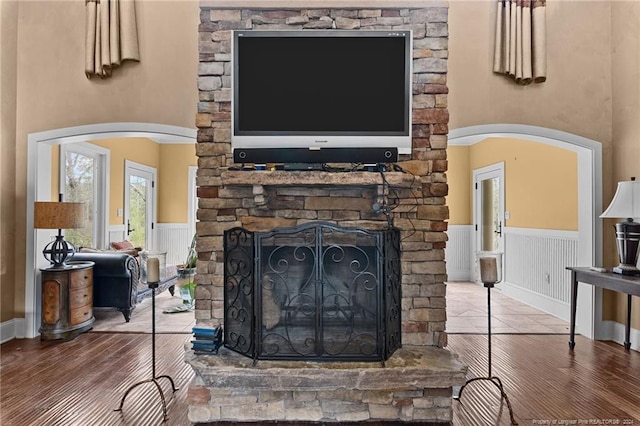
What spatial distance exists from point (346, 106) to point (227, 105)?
2.55 ft

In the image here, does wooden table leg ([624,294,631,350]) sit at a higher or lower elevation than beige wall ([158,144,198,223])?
lower

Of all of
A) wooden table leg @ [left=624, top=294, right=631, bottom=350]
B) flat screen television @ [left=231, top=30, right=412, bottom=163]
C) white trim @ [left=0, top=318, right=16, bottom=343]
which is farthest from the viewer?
white trim @ [left=0, top=318, right=16, bottom=343]

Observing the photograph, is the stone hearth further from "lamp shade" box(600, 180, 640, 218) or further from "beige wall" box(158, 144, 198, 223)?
"beige wall" box(158, 144, 198, 223)

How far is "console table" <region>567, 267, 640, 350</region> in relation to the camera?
2.98m

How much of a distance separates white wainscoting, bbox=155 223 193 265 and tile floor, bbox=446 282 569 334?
4.77 meters

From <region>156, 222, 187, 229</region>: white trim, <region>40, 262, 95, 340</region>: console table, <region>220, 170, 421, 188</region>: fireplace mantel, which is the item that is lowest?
<region>40, 262, 95, 340</region>: console table

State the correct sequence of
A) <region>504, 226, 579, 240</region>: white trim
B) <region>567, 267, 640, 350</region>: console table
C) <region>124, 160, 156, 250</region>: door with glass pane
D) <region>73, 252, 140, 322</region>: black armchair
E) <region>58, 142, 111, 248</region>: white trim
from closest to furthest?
<region>567, 267, 640, 350</region>: console table → <region>73, 252, 140, 322</region>: black armchair → <region>504, 226, 579, 240</region>: white trim → <region>58, 142, 111, 248</region>: white trim → <region>124, 160, 156, 250</region>: door with glass pane

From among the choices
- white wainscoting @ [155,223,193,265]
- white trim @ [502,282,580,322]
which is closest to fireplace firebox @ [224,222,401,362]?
white trim @ [502,282,580,322]

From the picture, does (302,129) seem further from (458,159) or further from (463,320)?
(458,159)

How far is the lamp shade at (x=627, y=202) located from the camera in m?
3.14

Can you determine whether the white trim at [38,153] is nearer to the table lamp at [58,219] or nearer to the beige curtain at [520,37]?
the table lamp at [58,219]

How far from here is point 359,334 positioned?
2.33m

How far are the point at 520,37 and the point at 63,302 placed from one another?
4.66 metres

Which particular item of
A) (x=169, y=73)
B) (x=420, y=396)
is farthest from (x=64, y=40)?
(x=420, y=396)
